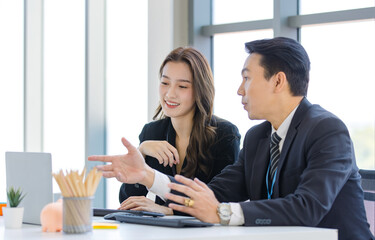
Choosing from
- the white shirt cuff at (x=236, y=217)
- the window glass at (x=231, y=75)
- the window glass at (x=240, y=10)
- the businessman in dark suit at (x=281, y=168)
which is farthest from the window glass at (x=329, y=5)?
the white shirt cuff at (x=236, y=217)

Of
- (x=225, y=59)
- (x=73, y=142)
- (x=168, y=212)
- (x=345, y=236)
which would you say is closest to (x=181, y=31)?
(x=225, y=59)

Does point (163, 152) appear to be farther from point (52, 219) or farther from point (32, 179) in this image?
point (52, 219)

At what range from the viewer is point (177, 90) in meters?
3.14

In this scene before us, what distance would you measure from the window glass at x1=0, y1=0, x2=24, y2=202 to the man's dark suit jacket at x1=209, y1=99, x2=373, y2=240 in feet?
11.8

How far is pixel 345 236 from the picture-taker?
7.02ft

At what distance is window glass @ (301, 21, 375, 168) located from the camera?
3830 mm

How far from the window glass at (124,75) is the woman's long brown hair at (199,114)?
1.99m

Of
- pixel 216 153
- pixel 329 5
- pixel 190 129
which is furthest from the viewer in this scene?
pixel 329 5

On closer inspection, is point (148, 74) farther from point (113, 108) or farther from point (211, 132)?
point (211, 132)

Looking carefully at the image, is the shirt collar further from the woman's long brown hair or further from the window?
the window

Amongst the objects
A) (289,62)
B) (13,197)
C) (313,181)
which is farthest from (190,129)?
(13,197)

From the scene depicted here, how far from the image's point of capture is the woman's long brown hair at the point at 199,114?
309cm

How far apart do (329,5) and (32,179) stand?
2707 millimetres

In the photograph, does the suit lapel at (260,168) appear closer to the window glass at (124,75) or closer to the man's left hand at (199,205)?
the man's left hand at (199,205)
